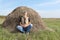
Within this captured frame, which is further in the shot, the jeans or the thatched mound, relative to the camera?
the thatched mound

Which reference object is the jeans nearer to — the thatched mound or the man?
the man

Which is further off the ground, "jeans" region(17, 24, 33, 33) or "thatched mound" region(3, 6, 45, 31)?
"thatched mound" region(3, 6, 45, 31)

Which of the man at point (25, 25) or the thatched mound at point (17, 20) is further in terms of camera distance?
the thatched mound at point (17, 20)

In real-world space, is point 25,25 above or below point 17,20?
below

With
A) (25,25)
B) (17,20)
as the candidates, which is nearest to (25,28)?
(25,25)

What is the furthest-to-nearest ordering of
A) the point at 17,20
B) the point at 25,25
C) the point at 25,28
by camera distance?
the point at 17,20
the point at 25,25
the point at 25,28

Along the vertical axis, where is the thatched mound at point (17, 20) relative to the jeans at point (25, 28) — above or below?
above

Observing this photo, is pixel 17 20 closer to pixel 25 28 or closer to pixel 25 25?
pixel 25 25

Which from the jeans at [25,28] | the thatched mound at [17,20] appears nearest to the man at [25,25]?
the jeans at [25,28]

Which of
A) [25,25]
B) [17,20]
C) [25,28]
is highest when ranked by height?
[17,20]

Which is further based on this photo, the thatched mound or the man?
the thatched mound

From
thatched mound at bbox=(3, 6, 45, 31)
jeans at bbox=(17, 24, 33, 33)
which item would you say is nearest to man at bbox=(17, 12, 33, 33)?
jeans at bbox=(17, 24, 33, 33)

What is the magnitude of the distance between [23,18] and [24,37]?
5.49 ft

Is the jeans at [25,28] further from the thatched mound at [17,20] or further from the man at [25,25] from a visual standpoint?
the thatched mound at [17,20]
